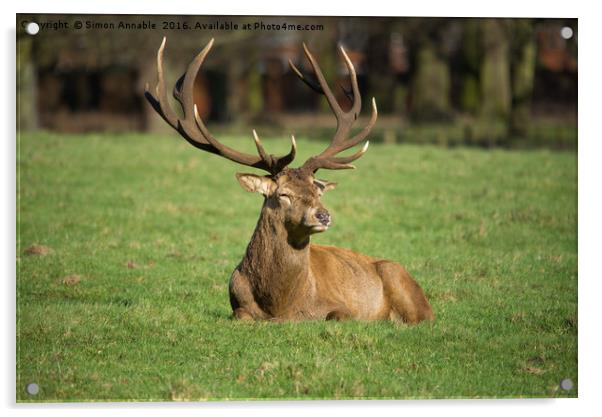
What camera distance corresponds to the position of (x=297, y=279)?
26.9 ft

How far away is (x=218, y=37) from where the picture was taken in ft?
68.4

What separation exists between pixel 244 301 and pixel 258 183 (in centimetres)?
85

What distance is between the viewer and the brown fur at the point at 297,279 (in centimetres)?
804

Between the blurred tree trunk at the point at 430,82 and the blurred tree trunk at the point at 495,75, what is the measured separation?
238 cm

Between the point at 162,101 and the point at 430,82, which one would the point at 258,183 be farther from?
the point at 430,82

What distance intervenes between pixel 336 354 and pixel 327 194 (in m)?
6.01

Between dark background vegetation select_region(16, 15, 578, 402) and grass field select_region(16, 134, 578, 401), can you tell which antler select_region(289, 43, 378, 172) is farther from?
grass field select_region(16, 134, 578, 401)

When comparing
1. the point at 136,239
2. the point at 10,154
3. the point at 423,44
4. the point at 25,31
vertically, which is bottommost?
the point at 136,239

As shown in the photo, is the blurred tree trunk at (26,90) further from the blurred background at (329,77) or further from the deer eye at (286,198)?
the deer eye at (286,198)

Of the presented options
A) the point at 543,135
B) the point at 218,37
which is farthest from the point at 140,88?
the point at 543,135

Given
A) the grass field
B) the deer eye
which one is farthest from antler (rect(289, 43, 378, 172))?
the grass field

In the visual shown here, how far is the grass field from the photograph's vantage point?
7426 millimetres

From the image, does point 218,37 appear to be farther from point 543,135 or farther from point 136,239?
point 136,239

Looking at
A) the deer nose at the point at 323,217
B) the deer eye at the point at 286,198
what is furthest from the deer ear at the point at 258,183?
the deer nose at the point at 323,217
